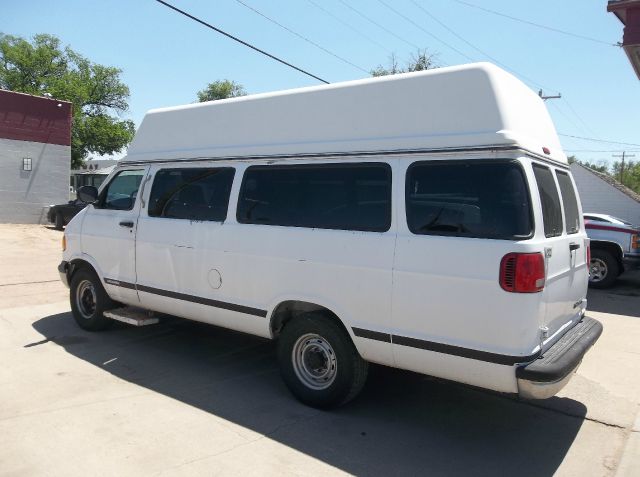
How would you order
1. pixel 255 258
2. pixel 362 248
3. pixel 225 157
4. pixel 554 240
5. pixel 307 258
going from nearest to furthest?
pixel 554 240 → pixel 362 248 → pixel 307 258 → pixel 255 258 → pixel 225 157

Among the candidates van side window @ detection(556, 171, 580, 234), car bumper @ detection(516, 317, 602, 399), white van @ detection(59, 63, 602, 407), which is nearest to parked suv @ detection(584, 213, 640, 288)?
van side window @ detection(556, 171, 580, 234)

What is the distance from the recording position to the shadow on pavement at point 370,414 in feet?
11.9

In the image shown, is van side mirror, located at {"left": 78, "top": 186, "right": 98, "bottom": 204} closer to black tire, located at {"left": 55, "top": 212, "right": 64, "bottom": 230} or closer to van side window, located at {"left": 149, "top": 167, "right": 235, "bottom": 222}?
van side window, located at {"left": 149, "top": 167, "right": 235, "bottom": 222}

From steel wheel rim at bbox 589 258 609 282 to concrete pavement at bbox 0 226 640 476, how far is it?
17.2 ft

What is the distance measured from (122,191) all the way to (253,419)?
3.11m

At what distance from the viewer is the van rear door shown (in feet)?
11.6

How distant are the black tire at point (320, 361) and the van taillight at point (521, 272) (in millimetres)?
1355

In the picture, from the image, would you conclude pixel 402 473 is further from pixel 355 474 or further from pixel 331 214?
pixel 331 214

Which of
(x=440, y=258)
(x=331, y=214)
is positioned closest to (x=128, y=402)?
(x=331, y=214)

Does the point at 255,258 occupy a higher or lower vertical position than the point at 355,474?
higher

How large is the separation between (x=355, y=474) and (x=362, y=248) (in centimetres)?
152

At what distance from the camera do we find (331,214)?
4184 millimetres

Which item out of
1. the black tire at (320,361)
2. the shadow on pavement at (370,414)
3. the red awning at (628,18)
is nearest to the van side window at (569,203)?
the shadow on pavement at (370,414)

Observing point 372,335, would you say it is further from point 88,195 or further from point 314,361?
point 88,195
